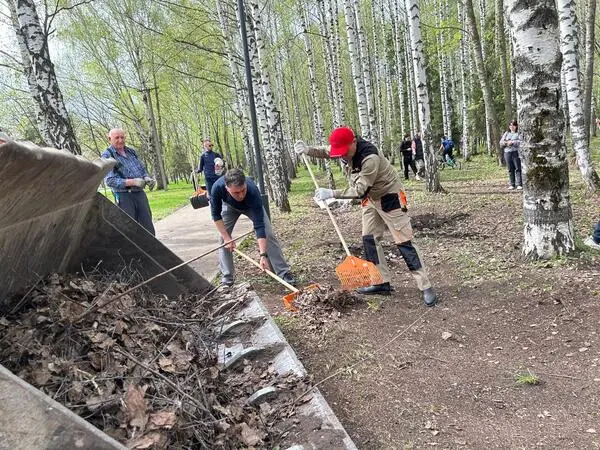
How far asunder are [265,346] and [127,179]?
10.9 feet

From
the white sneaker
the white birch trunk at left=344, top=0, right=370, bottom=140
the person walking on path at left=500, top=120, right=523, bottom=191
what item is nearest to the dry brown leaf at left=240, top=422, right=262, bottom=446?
the white sneaker

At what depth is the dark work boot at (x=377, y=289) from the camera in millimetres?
4930

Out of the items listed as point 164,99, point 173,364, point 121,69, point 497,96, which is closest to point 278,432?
point 173,364

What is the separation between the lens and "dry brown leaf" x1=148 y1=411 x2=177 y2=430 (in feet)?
6.79

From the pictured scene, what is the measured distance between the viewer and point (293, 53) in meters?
28.5

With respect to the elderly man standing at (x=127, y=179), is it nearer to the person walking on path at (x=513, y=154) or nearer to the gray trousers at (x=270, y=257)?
the gray trousers at (x=270, y=257)

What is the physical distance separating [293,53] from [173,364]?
28.0 metres

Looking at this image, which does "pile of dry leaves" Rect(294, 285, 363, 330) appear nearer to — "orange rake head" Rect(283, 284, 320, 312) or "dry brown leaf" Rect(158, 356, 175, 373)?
"orange rake head" Rect(283, 284, 320, 312)

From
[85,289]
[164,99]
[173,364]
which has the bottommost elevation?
[173,364]

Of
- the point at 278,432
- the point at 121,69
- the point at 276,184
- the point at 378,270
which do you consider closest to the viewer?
the point at 278,432

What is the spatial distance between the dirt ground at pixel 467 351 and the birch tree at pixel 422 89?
525cm

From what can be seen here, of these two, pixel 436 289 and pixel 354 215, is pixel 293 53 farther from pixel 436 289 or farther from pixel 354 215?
pixel 436 289

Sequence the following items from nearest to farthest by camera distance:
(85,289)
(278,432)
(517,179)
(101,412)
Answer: (101,412)
(278,432)
(85,289)
(517,179)

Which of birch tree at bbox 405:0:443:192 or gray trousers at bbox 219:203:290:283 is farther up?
birch tree at bbox 405:0:443:192
